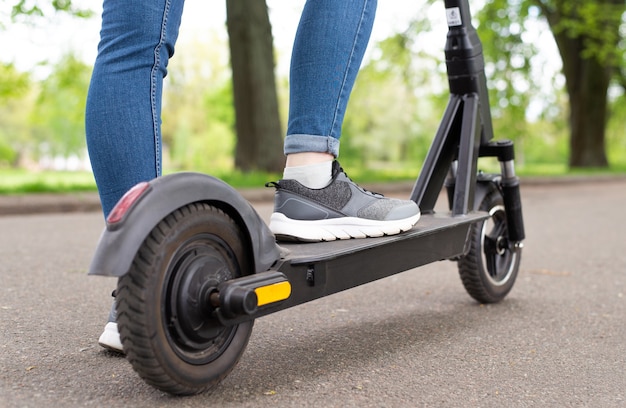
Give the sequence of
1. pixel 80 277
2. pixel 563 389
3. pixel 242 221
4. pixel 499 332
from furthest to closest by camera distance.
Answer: pixel 80 277 → pixel 499 332 → pixel 563 389 → pixel 242 221

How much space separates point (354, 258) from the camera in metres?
2.03

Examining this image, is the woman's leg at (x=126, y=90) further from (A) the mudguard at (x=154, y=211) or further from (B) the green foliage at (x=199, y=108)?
(B) the green foliage at (x=199, y=108)

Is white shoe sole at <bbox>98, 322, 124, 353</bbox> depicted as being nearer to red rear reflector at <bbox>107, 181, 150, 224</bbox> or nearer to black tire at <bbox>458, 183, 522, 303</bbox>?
red rear reflector at <bbox>107, 181, 150, 224</bbox>

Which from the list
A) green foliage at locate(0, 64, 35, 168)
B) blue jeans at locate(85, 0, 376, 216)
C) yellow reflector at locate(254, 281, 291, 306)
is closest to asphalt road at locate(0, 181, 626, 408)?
yellow reflector at locate(254, 281, 291, 306)

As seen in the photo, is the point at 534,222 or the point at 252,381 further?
the point at 534,222

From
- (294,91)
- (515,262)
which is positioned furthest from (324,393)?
(515,262)

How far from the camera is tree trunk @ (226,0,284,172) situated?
36.3 feet

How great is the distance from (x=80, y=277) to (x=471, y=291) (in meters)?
1.72

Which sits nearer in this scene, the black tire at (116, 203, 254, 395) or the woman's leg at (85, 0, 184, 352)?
the black tire at (116, 203, 254, 395)

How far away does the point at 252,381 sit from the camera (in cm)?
188

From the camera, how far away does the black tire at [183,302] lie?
5.06 feet

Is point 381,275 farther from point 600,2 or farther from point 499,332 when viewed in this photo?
point 600,2

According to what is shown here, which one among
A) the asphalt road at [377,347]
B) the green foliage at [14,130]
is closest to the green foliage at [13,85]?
the asphalt road at [377,347]

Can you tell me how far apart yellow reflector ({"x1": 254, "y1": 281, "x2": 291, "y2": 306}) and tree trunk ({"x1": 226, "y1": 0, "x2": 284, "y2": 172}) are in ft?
31.0
